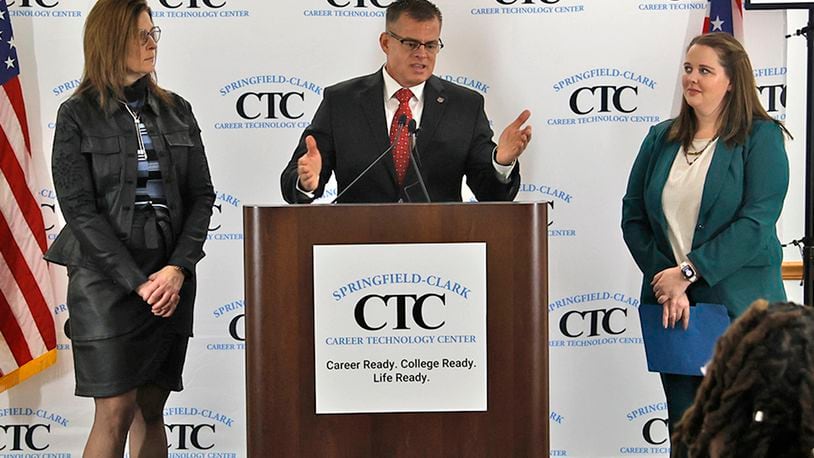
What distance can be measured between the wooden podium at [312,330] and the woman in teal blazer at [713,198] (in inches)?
34.7

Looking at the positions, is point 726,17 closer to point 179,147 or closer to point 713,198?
point 713,198

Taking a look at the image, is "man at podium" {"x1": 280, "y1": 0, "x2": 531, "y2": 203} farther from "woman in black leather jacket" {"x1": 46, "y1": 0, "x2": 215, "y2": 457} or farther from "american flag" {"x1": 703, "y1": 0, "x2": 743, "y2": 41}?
"american flag" {"x1": 703, "y1": 0, "x2": 743, "y2": 41}

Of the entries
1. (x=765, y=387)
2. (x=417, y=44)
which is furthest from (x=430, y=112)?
(x=765, y=387)

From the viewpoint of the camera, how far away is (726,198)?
3.40 metres

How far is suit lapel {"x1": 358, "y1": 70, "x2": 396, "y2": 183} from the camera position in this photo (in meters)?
3.79

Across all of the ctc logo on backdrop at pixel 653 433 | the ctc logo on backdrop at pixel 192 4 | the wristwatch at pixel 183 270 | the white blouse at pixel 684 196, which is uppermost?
the ctc logo on backdrop at pixel 192 4

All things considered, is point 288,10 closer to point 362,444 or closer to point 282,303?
point 282,303

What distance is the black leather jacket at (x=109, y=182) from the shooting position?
132 inches

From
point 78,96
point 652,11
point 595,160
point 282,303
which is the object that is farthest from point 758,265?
point 78,96

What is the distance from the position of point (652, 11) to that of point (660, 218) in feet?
4.07

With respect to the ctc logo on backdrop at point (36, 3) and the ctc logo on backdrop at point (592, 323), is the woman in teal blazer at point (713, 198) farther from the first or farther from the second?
the ctc logo on backdrop at point (36, 3)

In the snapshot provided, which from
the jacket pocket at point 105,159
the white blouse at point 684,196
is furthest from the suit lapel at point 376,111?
the white blouse at point 684,196

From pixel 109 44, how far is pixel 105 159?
39cm

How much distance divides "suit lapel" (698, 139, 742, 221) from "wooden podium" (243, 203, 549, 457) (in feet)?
2.97
